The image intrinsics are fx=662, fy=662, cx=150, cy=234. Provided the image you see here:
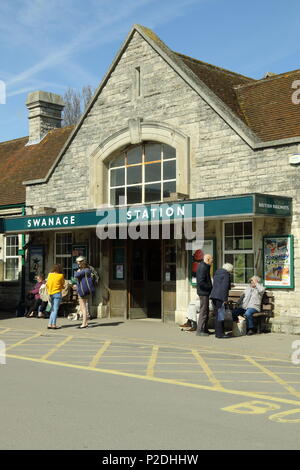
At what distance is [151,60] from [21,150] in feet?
35.3

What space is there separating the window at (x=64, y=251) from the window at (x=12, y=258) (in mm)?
2576

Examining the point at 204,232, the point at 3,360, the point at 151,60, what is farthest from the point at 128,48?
the point at 3,360

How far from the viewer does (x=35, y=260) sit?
21141 millimetres

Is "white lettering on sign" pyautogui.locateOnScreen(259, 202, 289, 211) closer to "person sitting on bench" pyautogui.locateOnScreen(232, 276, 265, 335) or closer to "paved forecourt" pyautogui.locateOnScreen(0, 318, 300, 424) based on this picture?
"person sitting on bench" pyautogui.locateOnScreen(232, 276, 265, 335)

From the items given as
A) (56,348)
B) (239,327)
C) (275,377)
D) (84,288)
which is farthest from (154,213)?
(275,377)

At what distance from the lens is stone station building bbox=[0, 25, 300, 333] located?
1522 cm

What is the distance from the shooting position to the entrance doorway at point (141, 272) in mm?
18828

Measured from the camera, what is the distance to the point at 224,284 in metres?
14.2

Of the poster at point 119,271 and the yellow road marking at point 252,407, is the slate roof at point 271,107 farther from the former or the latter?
the yellow road marking at point 252,407

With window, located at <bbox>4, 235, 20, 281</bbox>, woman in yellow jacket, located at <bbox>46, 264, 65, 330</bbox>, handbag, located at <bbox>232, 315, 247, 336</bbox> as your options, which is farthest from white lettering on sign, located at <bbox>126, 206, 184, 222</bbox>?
window, located at <bbox>4, 235, 20, 281</bbox>

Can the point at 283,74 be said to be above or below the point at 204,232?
above

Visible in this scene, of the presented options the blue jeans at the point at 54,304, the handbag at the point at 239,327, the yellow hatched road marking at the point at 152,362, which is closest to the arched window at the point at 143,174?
the blue jeans at the point at 54,304

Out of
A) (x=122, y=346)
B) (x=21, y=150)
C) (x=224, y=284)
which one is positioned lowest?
(x=122, y=346)
